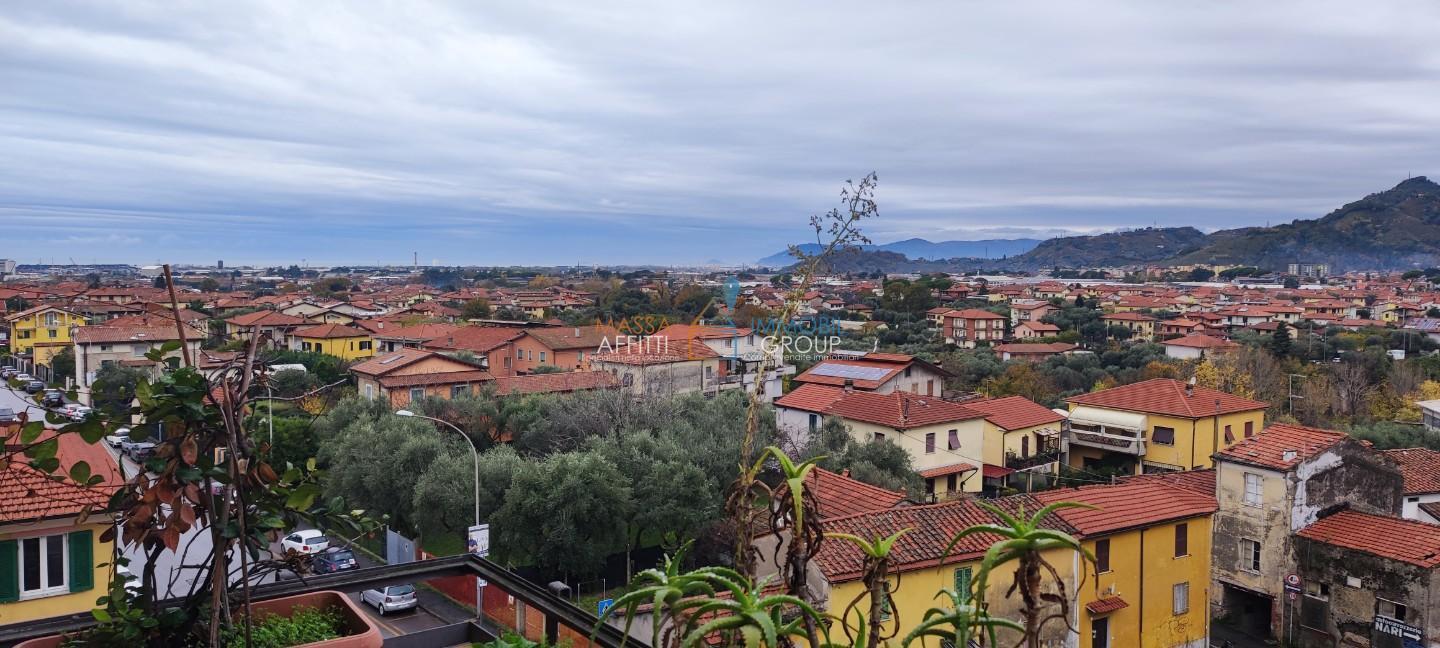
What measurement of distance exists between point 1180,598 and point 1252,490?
11.1 ft

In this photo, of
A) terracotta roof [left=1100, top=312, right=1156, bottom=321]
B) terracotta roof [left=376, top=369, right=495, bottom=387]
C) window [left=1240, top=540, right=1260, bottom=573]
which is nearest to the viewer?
window [left=1240, top=540, right=1260, bottom=573]

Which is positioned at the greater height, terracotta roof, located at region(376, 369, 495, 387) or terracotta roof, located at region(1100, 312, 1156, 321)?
terracotta roof, located at region(1100, 312, 1156, 321)

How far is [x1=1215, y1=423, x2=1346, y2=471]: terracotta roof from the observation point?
19922 mm

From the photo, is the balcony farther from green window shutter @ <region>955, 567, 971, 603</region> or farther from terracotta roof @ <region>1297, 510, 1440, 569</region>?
green window shutter @ <region>955, 567, 971, 603</region>

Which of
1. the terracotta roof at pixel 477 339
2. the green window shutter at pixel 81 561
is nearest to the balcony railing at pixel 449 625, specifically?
the green window shutter at pixel 81 561

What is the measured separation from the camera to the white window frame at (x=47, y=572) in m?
9.09

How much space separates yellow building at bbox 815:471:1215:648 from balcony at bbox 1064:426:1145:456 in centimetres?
1333

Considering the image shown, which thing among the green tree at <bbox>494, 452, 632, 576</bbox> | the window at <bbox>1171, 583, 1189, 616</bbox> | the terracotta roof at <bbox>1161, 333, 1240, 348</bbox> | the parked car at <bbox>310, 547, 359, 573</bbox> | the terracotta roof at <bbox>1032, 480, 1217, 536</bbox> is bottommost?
the parked car at <bbox>310, 547, 359, 573</bbox>

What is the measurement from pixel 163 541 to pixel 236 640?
3.17 ft

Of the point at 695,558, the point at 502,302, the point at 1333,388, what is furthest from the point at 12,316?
the point at 1333,388

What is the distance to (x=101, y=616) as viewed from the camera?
3.89 meters

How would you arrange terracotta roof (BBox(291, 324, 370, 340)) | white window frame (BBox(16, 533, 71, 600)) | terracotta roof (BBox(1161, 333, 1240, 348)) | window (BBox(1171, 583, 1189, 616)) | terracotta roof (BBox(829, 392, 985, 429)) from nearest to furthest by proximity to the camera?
white window frame (BBox(16, 533, 71, 600)), window (BBox(1171, 583, 1189, 616)), terracotta roof (BBox(829, 392, 985, 429)), terracotta roof (BBox(291, 324, 370, 340)), terracotta roof (BBox(1161, 333, 1240, 348))

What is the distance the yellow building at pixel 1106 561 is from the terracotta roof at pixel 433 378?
85.3ft

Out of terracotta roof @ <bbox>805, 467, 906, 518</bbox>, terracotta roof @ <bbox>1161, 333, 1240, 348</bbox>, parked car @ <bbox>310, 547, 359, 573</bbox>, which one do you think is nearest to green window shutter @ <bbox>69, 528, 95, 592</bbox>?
terracotta roof @ <bbox>805, 467, 906, 518</bbox>
